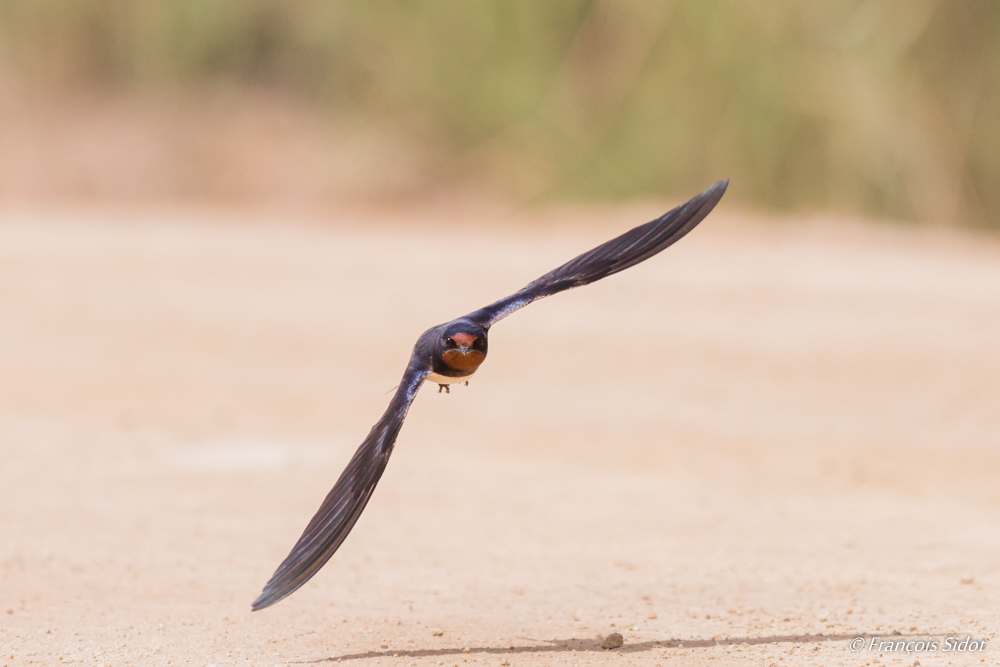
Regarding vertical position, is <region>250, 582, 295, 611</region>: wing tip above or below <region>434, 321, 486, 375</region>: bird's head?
below

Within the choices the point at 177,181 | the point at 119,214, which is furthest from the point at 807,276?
the point at 177,181

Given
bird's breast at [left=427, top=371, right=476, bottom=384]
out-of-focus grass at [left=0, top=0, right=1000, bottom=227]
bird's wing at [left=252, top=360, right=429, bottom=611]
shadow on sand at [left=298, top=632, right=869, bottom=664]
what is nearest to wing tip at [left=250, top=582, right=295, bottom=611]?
bird's wing at [left=252, top=360, right=429, bottom=611]

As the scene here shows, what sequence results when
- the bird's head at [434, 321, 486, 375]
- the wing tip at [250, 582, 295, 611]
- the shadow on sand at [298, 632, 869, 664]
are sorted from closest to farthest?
the wing tip at [250, 582, 295, 611]
the bird's head at [434, 321, 486, 375]
the shadow on sand at [298, 632, 869, 664]

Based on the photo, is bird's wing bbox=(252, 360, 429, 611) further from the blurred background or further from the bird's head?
the blurred background

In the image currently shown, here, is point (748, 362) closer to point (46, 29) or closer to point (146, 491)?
point (146, 491)

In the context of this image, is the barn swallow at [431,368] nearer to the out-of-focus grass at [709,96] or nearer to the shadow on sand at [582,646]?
the shadow on sand at [582,646]

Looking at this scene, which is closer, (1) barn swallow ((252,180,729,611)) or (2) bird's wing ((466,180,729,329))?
(1) barn swallow ((252,180,729,611))

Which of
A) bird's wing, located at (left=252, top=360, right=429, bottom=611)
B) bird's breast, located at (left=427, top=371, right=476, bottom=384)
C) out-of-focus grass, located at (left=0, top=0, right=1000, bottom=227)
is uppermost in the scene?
out-of-focus grass, located at (left=0, top=0, right=1000, bottom=227)

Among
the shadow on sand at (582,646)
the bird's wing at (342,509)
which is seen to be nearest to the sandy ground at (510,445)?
the shadow on sand at (582,646)

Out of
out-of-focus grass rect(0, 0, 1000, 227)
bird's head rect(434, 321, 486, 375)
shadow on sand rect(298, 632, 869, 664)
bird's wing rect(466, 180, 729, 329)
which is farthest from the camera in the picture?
out-of-focus grass rect(0, 0, 1000, 227)
